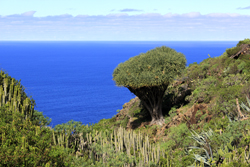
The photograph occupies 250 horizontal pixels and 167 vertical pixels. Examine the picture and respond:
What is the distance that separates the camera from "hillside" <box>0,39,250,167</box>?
12.1 meters

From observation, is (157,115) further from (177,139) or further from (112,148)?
(112,148)

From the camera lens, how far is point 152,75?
77.6 ft

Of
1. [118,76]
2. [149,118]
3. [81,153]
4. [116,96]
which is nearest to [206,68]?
[149,118]

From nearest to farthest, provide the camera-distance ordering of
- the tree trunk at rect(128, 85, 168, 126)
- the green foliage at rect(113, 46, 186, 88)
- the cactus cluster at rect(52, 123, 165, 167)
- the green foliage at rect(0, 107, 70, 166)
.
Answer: the green foliage at rect(0, 107, 70, 166) → the cactus cluster at rect(52, 123, 165, 167) → the green foliage at rect(113, 46, 186, 88) → the tree trunk at rect(128, 85, 168, 126)

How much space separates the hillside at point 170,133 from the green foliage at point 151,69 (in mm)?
3033

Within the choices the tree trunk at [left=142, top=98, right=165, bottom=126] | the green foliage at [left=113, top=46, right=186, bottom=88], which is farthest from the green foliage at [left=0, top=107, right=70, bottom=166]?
the tree trunk at [left=142, top=98, right=165, bottom=126]

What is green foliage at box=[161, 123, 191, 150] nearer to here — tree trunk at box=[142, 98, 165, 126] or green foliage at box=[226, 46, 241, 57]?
tree trunk at box=[142, 98, 165, 126]

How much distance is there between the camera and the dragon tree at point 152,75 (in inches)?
927

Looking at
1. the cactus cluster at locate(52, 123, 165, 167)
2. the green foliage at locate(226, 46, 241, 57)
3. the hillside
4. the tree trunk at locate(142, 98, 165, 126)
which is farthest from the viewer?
the green foliage at locate(226, 46, 241, 57)

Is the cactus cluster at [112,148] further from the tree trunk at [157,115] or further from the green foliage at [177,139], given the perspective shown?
the tree trunk at [157,115]

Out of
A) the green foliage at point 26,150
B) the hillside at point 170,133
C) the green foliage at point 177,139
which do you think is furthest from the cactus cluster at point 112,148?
the green foliage at point 177,139

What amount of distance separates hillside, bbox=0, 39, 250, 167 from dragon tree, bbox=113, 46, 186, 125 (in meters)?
1.83

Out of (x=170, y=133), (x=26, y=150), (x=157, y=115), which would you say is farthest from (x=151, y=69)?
(x=26, y=150)

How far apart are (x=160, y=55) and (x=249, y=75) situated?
7.62m
